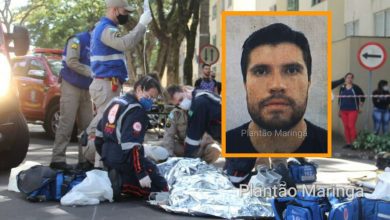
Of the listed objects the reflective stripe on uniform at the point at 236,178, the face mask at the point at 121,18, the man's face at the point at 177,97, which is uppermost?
the face mask at the point at 121,18

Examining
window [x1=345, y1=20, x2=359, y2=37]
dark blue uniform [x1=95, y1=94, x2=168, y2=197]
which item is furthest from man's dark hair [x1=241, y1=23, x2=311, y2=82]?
window [x1=345, y1=20, x2=359, y2=37]

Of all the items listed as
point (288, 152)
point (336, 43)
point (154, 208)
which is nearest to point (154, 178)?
point (154, 208)

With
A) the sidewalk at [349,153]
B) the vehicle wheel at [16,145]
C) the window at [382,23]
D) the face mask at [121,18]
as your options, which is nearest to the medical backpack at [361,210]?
the face mask at [121,18]

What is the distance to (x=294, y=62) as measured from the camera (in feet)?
20.0

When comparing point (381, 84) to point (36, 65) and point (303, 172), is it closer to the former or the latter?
point (36, 65)

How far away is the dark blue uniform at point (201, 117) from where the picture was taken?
8020mm

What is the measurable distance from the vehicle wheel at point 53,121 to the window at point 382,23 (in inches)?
457

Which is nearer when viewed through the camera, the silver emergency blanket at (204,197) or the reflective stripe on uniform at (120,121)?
the silver emergency blanket at (204,197)

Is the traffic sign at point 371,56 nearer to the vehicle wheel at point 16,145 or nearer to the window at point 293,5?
the vehicle wheel at point 16,145

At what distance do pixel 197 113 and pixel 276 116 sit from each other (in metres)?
2.02

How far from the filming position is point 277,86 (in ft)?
19.9

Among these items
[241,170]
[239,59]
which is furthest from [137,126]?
[241,170]

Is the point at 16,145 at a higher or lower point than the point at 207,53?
lower

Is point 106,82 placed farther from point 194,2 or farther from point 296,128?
point 194,2
